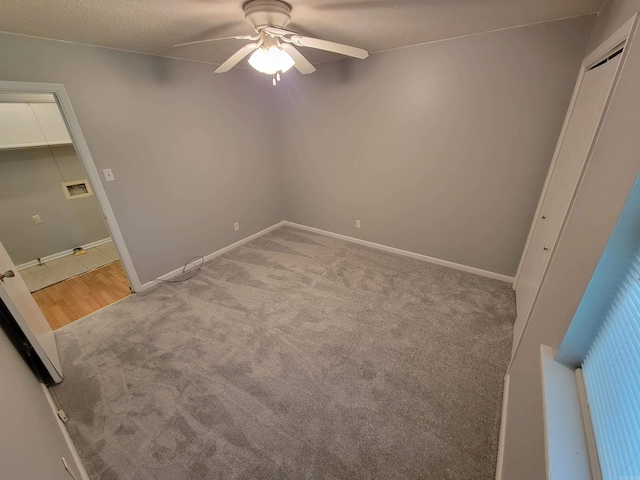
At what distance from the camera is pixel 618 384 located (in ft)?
2.21

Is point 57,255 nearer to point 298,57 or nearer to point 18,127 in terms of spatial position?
point 18,127

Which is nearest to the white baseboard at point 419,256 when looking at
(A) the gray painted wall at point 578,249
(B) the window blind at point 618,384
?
(A) the gray painted wall at point 578,249

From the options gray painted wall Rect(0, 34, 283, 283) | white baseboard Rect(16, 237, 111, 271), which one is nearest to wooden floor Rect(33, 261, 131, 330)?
gray painted wall Rect(0, 34, 283, 283)

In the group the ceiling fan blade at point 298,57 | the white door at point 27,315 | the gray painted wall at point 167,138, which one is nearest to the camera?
the white door at point 27,315

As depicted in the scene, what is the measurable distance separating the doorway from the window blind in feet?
10.9

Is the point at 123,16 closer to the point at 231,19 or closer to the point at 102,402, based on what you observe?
the point at 231,19

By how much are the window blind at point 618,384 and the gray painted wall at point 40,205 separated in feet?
14.0

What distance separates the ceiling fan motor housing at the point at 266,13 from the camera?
1.40 meters

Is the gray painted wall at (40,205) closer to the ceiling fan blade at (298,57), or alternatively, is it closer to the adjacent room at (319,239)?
the adjacent room at (319,239)

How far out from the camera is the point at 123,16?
5.00ft

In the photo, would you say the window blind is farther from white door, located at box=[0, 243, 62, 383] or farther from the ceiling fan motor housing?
white door, located at box=[0, 243, 62, 383]

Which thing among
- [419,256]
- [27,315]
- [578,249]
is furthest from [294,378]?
[419,256]

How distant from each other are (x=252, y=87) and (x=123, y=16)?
1872 mm

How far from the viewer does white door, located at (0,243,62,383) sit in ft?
4.92
